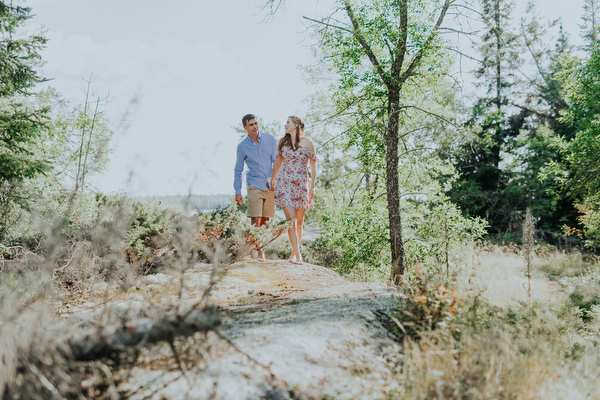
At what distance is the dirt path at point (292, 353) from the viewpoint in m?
1.90

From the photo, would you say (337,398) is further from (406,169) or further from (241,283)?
(406,169)

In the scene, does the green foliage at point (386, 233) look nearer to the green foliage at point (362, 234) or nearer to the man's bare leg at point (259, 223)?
the green foliage at point (362, 234)

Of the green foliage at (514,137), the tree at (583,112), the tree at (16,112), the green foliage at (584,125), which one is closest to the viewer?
the tree at (16,112)

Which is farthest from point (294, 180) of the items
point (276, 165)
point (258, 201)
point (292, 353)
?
point (292, 353)

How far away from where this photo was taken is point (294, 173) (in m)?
6.25

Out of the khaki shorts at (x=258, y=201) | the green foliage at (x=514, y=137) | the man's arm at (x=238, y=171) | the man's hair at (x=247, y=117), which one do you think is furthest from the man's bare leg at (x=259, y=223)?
the green foliage at (x=514, y=137)

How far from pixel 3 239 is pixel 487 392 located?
7.45m

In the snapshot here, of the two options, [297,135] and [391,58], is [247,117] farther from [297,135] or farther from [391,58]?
[391,58]

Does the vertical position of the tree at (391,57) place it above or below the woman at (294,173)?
above

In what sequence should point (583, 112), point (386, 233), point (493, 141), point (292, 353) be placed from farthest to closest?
point (493, 141) → point (583, 112) → point (386, 233) → point (292, 353)

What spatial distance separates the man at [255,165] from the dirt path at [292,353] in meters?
2.87

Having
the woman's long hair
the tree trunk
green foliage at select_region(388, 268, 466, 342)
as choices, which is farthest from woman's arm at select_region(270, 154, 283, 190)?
green foliage at select_region(388, 268, 466, 342)

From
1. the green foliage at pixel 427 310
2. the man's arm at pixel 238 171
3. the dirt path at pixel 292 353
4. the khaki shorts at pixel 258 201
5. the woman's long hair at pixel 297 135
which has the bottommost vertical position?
the dirt path at pixel 292 353

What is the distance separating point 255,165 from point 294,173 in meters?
0.75
